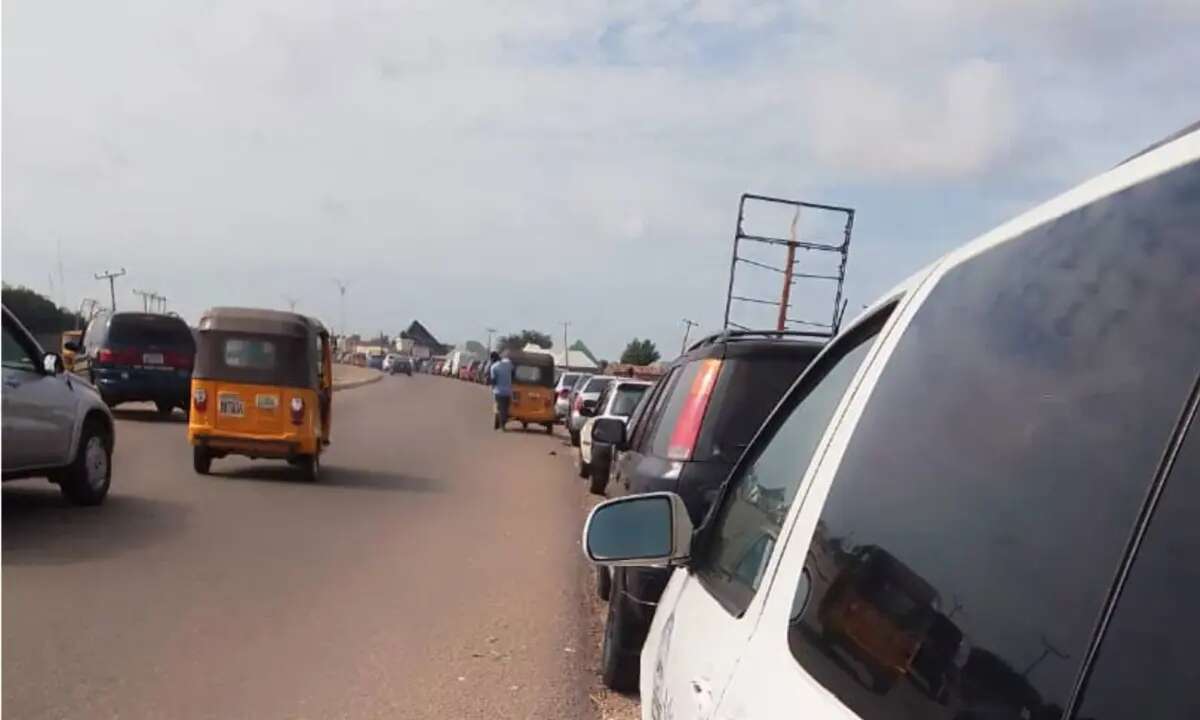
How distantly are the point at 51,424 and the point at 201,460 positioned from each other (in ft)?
14.7

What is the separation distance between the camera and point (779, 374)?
6.09 meters

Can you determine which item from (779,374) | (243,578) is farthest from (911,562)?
(243,578)

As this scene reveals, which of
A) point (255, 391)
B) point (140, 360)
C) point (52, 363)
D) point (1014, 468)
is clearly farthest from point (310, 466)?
point (1014, 468)

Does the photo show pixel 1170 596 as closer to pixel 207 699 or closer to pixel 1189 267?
pixel 1189 267

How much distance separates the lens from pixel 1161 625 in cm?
122

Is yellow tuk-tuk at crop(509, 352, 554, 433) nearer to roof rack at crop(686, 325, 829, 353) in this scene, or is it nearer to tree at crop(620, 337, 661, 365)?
roof rack at crop(686, 325, 829, 353)

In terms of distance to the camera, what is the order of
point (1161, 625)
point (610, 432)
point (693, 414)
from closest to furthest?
point (1161, 625)
point (693, 414)
point (610, 432)

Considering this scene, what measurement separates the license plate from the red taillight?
1.90ft

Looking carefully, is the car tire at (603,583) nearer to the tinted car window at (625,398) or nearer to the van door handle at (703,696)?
the van door handle at (703,696)

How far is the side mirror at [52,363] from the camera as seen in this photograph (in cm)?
1054

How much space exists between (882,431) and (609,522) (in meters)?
1.34

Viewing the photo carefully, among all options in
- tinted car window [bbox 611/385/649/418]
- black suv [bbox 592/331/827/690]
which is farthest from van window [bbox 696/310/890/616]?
tinted car window [bbox 611/385/649/418]

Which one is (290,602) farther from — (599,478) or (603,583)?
→ (599,478)

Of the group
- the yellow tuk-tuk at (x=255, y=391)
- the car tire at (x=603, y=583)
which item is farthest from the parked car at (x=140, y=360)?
the car tire at (x=603, y=583)
